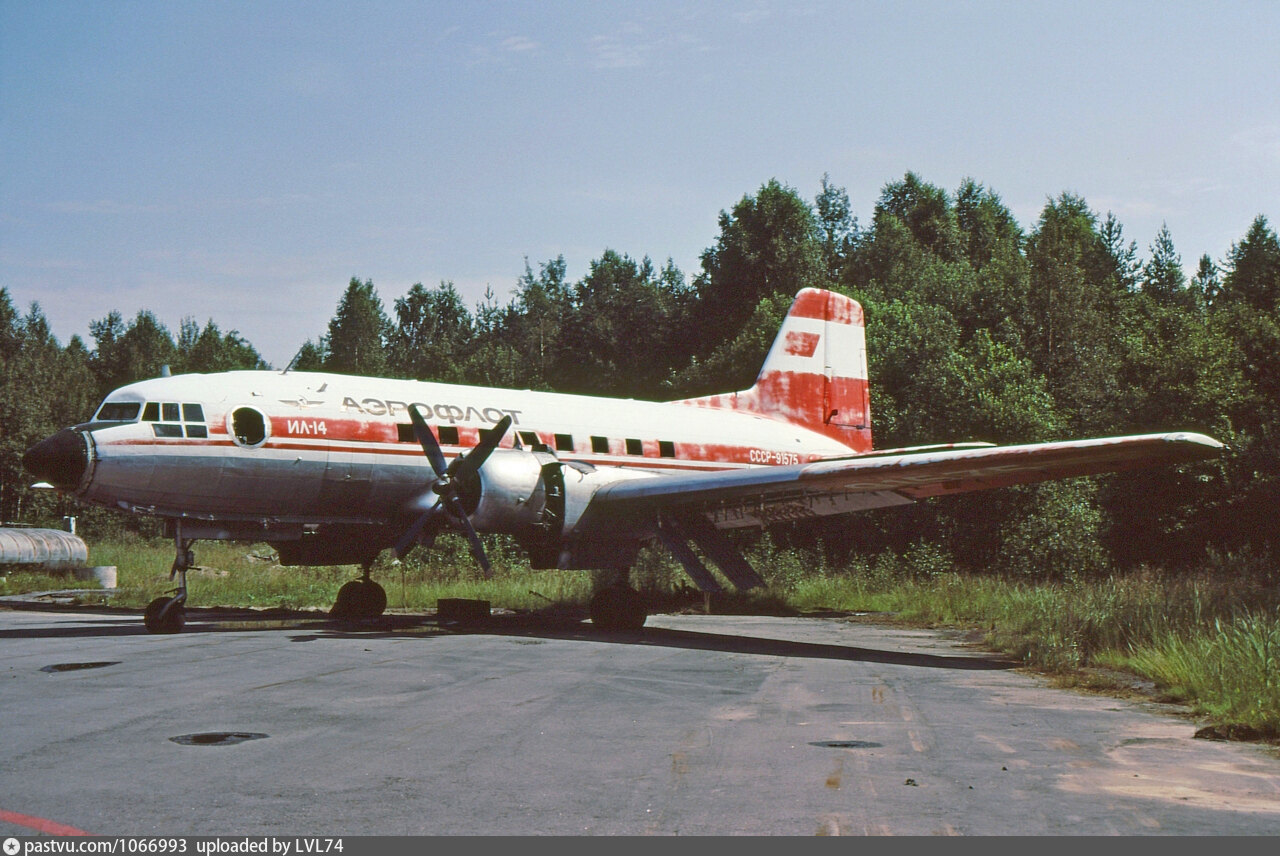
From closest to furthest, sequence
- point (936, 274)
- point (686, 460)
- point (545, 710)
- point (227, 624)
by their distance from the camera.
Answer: point (545, 710) → point (227, 624) → point (686, 460) → point (936, 274)

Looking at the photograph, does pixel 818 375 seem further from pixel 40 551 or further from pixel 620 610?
pixel 40 551

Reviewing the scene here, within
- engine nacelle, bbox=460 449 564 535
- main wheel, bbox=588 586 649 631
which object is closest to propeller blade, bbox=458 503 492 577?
engine nacelle, bbox=460 449 564 535

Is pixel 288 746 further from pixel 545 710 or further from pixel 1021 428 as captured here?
pixel 1021 428

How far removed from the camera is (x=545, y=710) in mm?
11227

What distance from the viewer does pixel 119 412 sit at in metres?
19.2

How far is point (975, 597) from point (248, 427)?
16.9 metres

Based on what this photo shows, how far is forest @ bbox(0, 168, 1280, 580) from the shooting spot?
107 ft

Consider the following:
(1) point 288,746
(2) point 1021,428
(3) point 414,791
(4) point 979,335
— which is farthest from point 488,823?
(4) point 979,335

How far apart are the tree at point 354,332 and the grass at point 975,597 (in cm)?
5486

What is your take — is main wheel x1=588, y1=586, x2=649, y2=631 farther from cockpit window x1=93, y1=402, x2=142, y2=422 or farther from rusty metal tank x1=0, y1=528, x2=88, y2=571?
rusty metal tank x1=0, y1=528, x2=88, y2=571

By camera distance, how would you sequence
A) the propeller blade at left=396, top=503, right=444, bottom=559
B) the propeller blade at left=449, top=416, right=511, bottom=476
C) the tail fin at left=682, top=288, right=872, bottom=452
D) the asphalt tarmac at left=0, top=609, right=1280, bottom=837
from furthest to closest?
1. the tail fin at left=682, top=288, right=872, bottom=452
2. the propeller blade at left=396, top=503, right=444, bottom=559
3. the propeller blade at left=449, top=416, right=511, bottom=476
4. the asphalt tarmac at left=0, top=609, right=1280, bottom=837

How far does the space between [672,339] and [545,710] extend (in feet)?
230

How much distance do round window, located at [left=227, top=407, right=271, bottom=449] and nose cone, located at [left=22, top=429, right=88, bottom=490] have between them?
95.6 inches

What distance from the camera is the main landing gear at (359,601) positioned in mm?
23609
